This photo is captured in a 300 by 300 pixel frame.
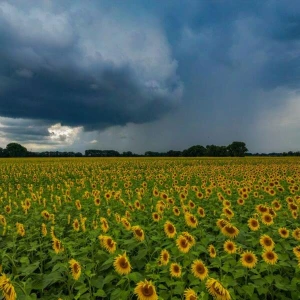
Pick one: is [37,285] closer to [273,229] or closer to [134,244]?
[134,244]

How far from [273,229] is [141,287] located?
407 cm

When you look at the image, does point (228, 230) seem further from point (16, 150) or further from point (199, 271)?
point (16, 150)

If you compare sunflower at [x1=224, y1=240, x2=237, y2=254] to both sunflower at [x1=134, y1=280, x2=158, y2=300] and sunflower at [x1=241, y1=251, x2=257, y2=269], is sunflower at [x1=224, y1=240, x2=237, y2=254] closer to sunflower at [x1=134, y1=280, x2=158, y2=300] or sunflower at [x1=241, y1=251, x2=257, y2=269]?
sunflower at [x1=241, y1=251, x2=257, y2=269]

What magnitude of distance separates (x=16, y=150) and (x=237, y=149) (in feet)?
243

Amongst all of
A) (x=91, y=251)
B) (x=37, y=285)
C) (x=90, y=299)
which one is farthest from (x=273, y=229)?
(x=37, y=285)

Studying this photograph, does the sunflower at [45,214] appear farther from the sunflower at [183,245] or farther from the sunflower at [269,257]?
the sunflower at [269,257]

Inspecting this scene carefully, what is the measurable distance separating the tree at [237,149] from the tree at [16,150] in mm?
65894

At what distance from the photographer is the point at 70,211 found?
874 cm

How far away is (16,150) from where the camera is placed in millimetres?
110938

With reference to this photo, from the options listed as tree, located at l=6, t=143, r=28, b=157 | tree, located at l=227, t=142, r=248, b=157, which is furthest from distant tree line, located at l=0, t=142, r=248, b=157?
tree, located at l=6, t=143, r=28, b=157

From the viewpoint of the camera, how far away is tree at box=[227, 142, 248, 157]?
9169 centimetres

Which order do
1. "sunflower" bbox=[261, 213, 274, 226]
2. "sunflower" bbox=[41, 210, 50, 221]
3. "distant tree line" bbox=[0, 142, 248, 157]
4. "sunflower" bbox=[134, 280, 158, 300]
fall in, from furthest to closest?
"distant tree line" bbox=[0, 142, 248, 157] → "sunflower" bbox=[41, 210, 50, 221] → "sunflower" bbox=[261, 213, 274, 226] → "sunflower" bbox=[134, 280, 158, 300]

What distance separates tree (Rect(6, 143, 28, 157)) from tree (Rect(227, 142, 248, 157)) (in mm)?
65894

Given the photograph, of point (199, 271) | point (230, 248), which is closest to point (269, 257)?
point (230, 248)
